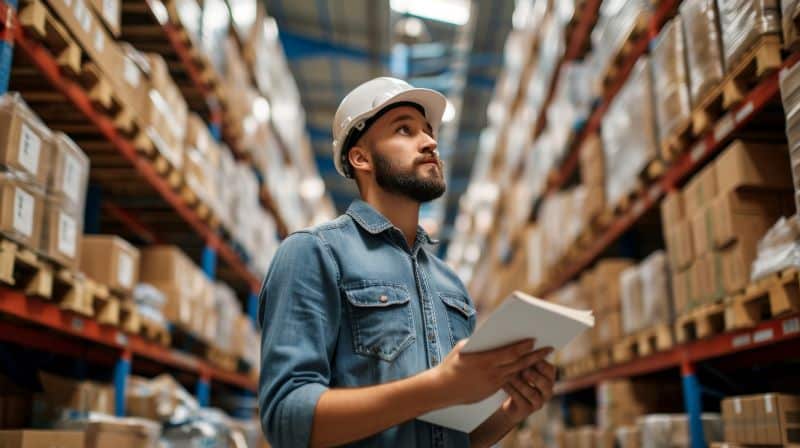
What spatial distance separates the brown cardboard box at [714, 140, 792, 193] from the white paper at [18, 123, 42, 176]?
3.13 m

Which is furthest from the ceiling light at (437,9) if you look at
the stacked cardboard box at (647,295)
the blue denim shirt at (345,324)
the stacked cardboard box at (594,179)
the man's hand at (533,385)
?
the man's hand at (533,385)

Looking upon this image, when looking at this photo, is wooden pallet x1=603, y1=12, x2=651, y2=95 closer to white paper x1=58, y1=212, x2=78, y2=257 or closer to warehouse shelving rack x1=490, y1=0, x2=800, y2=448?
warehouse shelving rack x1=490, y1=0, x2=800, y2=448

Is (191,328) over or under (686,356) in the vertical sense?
over

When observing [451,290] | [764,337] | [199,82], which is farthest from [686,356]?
[199,82]

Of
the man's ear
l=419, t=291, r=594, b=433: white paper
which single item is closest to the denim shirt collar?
the man's ear

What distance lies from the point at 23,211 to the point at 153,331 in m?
1.91

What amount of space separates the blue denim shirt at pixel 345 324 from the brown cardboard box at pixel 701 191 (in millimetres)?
2343

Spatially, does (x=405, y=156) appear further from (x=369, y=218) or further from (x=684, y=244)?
(x=684, y=244)

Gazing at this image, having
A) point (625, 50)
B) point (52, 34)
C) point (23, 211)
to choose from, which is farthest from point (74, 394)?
point (625, 50)

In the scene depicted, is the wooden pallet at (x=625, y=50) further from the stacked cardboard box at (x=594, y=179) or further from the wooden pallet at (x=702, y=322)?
the wooden pallet at (x=702, y=322)

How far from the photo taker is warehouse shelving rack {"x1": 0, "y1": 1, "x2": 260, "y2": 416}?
10.4 feet

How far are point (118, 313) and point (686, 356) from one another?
3.22 metres

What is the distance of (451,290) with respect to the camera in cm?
221

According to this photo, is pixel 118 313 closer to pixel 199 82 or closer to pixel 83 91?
pixel 83 91
